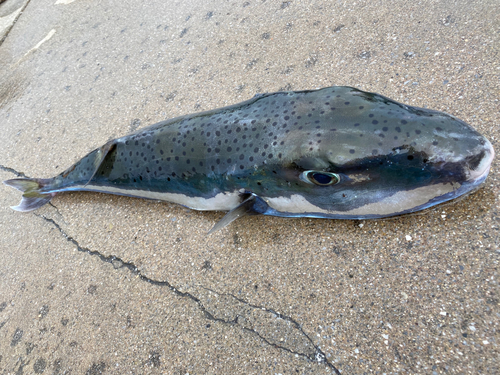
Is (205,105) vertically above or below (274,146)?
below

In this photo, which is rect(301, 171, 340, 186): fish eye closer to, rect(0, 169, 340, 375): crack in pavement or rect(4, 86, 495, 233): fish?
rect(4, 86, 495, 233): fish

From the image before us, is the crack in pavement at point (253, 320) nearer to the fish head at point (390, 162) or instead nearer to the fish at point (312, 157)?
the fish at point (312, 157)

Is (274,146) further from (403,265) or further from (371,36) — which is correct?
(371,36)

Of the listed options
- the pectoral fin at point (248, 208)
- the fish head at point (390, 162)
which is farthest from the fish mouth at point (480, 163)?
the pectoral fin at point (248, 208)

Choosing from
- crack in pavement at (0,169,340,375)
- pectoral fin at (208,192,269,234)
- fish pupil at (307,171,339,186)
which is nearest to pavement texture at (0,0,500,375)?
crack in pavement at (0,169,340,375)

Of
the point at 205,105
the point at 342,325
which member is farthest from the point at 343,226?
the point at 205,105

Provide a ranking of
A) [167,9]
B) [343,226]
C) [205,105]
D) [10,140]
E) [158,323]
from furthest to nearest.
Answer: [167,9] → [10,140] → [205,105] → [158,323] → [343,226]

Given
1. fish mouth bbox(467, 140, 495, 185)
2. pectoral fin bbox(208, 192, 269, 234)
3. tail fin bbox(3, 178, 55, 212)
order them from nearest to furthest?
1. fish mouth bbox(467, 140, 495, 185)
2. pectoral fin bbox(208, 192, 269, 234)
3. tail fin bbox(3, 178, 55, 212)
